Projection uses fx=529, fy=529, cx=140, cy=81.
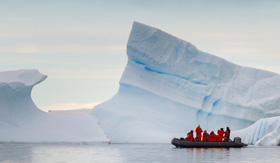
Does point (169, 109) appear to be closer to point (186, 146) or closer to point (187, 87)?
point (187, 87)

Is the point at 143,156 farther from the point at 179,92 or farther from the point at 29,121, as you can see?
the point at 179,92

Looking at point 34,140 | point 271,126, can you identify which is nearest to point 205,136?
point 271,126

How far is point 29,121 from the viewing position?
2939 cm

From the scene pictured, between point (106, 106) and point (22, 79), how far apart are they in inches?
233

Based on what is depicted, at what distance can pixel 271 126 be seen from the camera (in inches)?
1129

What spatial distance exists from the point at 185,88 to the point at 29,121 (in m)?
9.86

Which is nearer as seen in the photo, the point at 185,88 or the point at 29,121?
the point at 29,121

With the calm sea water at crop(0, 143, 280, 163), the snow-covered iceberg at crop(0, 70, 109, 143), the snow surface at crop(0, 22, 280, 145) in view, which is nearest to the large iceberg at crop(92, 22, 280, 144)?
the snow surface at crop(0, 22, 280, 145)

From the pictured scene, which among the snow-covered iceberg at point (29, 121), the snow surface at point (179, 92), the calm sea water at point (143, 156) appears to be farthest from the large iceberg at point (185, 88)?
the calm sea water at point (143, 156)

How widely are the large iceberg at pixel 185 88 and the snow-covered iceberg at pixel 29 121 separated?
3123mm

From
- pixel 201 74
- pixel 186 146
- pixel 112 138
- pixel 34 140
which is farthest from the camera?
pixel 201 74

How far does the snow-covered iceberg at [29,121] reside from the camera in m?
28.4

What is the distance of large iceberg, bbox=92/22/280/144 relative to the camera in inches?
1276

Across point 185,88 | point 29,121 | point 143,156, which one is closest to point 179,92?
point 185,88
